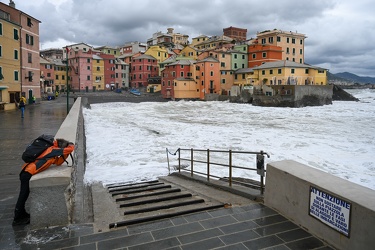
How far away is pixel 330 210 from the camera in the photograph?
348 centimetres

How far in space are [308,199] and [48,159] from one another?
11.9ft

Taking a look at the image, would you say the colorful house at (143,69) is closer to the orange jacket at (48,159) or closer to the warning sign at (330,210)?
the orange jacket at (48,159)

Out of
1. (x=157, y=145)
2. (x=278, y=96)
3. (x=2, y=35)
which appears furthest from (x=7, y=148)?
(x=278, y=96)

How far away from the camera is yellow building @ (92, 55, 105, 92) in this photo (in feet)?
247

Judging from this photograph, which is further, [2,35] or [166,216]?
[2,35]

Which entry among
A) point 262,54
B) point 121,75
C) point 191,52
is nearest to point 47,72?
point 121,75

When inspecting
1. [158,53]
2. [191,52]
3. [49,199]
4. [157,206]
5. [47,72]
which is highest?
[158,53]

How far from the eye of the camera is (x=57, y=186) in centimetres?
397

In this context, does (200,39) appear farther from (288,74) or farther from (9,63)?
(9,63)

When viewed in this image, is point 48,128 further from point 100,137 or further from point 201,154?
point 201,154

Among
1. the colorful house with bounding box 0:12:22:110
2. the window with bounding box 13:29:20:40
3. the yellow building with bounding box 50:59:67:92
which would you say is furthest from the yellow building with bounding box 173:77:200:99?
the window with bounding box 13:29:20:40

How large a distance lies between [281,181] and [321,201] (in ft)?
2.60

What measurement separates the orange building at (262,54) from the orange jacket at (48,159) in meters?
69.6

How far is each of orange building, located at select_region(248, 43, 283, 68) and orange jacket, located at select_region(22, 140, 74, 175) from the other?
6964cm
